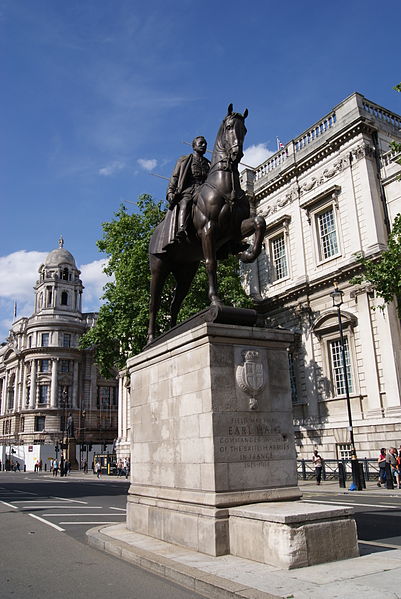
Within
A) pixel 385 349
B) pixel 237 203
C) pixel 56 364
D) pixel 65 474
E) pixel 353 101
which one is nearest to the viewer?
pixel 237 203

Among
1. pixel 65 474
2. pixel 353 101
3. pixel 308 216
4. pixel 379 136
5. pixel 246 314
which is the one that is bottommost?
pixel 65 474

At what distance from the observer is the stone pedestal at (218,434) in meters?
6.86

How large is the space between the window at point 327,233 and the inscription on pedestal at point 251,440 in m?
23.2

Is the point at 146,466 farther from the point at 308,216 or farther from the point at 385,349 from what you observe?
the point at 308,216

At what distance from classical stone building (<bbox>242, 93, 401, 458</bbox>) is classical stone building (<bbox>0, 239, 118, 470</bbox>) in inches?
2135

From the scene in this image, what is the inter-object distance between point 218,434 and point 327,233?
978 inches

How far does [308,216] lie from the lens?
3108 cm

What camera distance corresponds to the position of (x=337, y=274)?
92.2 feet

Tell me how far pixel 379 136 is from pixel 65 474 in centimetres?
3914

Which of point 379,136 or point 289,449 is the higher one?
point 379,136

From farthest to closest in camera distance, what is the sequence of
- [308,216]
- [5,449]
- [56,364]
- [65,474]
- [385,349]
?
1. [56,364]
2. [5,449]
3. [65,474]
4. [308,216]
5. [385,349]

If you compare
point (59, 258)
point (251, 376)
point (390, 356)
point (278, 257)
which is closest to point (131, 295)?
point (278, 257)

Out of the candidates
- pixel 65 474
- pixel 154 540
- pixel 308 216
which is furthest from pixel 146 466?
pixel 65 474

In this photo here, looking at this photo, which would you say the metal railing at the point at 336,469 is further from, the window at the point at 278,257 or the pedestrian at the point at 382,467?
the window at the point at 278,257
